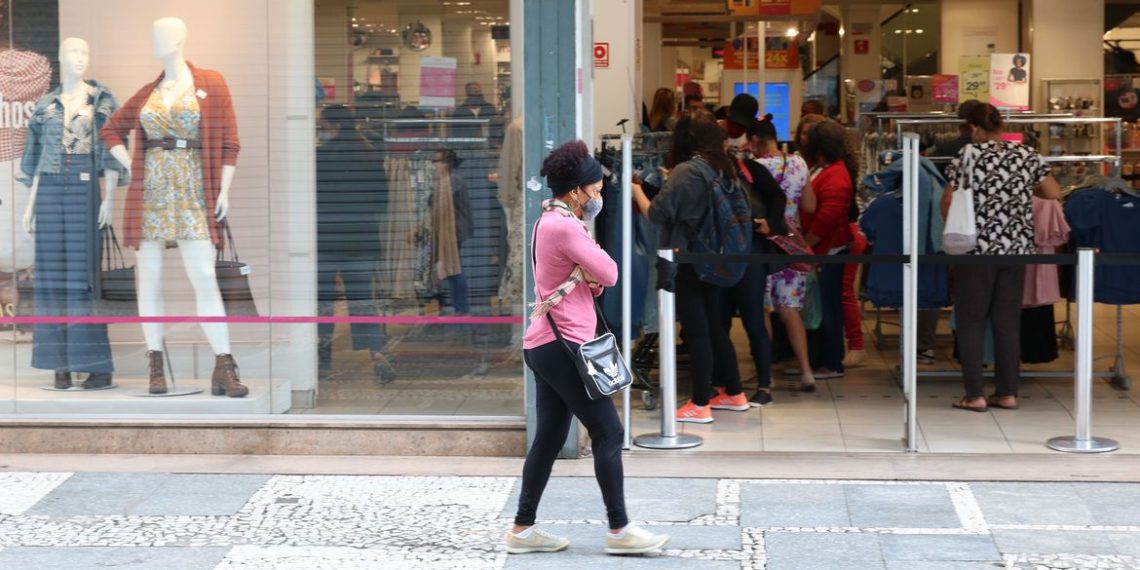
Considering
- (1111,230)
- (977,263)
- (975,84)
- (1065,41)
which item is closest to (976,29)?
(1065,41)

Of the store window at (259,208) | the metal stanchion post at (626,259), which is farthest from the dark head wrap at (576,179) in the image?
the store window at (259,208)

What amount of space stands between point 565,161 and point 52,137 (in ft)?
11.3

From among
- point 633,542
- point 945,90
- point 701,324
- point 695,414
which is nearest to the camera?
point 633,542

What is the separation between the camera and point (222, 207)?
25.6ft

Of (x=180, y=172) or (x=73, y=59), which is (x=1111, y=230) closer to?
(x=180, y=172)

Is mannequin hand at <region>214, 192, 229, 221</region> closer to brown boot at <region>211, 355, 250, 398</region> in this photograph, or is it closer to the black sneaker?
brown boot at <region>211, 355, 250, 398</region>

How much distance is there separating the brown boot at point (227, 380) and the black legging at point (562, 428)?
2559 mm

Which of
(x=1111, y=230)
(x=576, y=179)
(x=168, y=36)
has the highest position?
(x=168, y=36)

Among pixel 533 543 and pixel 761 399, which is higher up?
pixel 761 399

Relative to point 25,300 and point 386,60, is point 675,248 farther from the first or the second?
point 25,300

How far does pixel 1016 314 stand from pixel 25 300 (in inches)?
214

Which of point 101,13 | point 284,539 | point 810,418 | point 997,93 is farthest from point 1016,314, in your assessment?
point 101,13

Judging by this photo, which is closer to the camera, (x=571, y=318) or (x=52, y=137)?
(x=571, y=318)

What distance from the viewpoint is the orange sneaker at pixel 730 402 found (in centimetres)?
874
